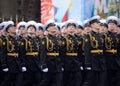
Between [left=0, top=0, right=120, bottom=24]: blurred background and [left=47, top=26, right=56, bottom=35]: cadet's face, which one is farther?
[left=0, top=0, right=120, bottom=24]: blurred background

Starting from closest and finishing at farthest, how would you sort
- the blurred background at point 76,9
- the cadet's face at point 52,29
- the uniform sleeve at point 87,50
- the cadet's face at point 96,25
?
the uniform sleeve at point 87,50 < the cadet's face at point 96,25 < the cadet's face at point 52,29 < the blurred background at point 76,9

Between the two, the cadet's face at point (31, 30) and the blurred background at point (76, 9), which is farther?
the blurred background at point (76, 9)

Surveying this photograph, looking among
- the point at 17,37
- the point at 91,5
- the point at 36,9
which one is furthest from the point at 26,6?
the point at 17,37

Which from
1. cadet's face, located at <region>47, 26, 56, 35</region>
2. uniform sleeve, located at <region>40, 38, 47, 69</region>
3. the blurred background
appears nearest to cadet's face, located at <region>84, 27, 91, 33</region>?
cadet's face, located at <region>47, 26, 56, 35</region>

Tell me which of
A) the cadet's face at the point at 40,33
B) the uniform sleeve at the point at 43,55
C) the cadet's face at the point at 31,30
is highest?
the cadet's face at the point at 31,30

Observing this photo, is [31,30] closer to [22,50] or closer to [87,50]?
[22,50]

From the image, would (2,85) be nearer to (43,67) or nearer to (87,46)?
(43,67)

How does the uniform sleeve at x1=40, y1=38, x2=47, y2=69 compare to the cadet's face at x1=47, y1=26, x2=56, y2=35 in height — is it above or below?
below

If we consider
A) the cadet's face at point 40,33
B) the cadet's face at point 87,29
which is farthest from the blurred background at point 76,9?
the cadet's face at point 87,29

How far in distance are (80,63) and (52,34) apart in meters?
1.08

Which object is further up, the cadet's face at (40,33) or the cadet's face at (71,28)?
the cadet's face at (71,28)

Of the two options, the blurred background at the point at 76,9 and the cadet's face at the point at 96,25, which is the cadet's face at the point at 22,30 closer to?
the cadet's face at the point at 96,25

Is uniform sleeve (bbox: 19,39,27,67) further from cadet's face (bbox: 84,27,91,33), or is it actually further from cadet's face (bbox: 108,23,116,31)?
cadet's face (bbox: 108,23,116,31)

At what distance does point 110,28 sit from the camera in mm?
11984
